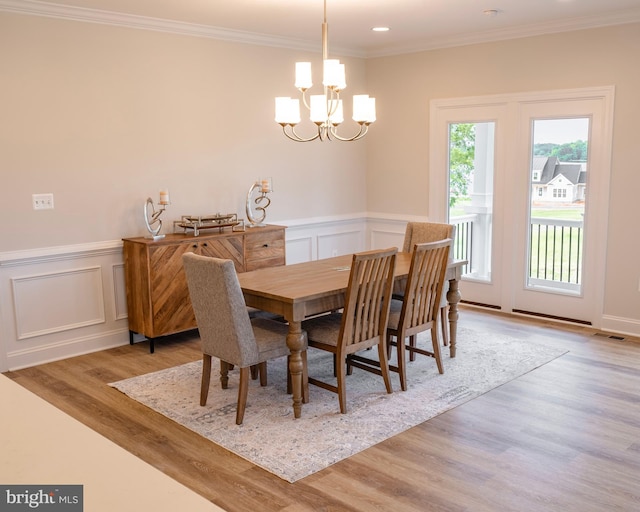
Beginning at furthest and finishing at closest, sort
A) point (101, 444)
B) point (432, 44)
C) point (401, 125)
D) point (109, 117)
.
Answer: point (401, 125) → point (432, 44) → point (109, 117) → point (101, 444)

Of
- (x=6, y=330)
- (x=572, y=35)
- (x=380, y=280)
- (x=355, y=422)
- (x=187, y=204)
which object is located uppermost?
(x=572, y=35)

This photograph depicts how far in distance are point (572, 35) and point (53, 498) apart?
5.38 metres

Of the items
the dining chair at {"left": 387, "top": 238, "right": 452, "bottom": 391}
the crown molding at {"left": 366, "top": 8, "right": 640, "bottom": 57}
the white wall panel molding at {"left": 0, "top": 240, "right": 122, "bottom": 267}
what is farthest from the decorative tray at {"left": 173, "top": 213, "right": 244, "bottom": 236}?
the crown molding at {"left": 366, "top": 8, "right": 640, "bottom": 57}

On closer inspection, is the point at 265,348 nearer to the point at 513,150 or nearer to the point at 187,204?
the point at 187,204

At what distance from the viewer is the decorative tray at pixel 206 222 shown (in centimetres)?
513

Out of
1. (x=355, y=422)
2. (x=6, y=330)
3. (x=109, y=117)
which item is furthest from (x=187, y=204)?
(x=355, y=422)

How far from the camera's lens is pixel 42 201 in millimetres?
4574

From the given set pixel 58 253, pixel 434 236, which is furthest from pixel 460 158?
pixel 58 253

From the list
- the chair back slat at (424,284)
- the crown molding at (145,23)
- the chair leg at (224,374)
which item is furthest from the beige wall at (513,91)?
the chair leg at (224,374)

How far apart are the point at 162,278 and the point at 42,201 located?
102cm

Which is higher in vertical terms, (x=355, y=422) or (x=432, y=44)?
(x=432, y=44)

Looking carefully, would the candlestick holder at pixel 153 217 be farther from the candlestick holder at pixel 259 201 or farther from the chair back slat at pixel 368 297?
the chair back slat at pixel 368 297

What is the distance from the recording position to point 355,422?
3.59m

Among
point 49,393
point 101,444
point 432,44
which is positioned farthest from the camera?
point 432,44
